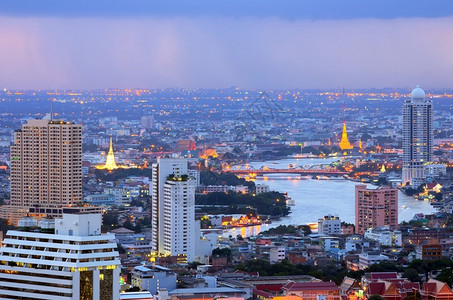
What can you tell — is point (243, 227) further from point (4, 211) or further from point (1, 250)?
point (1, 250)

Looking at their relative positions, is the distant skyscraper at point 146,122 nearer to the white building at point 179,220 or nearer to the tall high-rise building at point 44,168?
the tall high-rise building at point 44,168

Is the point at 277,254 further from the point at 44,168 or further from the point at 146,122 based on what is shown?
the point at 146,122

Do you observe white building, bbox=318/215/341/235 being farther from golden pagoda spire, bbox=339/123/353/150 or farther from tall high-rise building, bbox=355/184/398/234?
golden pagoda spire, bbox=339/123/353/150

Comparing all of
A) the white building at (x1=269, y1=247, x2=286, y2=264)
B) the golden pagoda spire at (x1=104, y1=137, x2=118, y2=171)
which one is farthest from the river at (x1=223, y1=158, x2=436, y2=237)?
the white building at (x1=269, y1=247, x2=286, y2=264)

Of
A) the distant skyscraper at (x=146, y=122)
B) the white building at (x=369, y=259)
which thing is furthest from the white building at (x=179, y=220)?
the distant skyscraper at (x=146, y=122)

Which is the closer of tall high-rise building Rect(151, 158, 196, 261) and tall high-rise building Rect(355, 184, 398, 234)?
tall high-rise building Rect(151, 158, 196, 261)

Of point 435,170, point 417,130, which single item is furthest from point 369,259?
point 417,130
